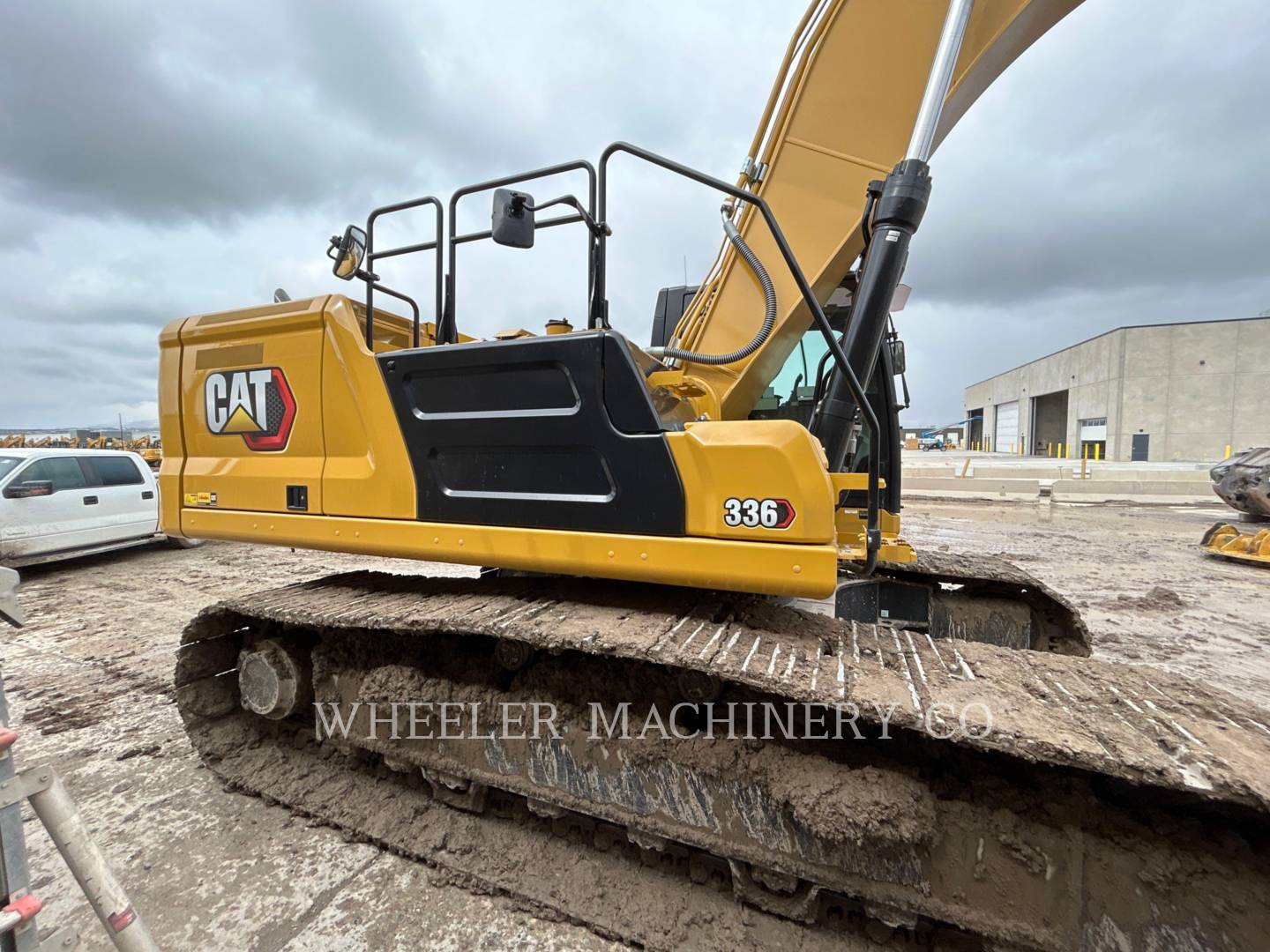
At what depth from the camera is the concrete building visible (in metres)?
33.2

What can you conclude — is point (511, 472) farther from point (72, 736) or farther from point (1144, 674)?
point (72, 736)

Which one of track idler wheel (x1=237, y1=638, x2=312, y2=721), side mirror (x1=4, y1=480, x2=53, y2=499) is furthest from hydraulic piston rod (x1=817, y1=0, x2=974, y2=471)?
side mirror (x1=4, y1=480, x2=53, y2=499)

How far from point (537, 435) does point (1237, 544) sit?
9.23 meters

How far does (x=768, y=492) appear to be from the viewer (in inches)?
73.9

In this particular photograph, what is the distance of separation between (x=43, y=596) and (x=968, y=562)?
830 cm

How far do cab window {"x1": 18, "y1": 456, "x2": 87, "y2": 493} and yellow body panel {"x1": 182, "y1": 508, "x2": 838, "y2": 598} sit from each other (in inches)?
241

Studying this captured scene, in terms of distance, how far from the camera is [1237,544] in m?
7.04

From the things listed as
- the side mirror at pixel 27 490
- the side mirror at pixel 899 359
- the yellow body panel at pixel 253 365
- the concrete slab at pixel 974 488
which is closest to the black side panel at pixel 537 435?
the yellow body panel at pixel 253 365

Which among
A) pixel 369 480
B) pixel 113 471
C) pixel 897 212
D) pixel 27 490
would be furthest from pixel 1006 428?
pixel 27 490

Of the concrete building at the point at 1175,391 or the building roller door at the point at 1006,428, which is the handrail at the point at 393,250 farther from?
the building roller door at the point at 1006,428

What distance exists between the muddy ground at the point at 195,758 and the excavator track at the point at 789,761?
5.8 inches

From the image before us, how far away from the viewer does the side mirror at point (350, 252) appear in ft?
8.35

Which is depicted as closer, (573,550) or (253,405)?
(573,550)

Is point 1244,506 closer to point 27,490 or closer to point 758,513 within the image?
point 758,513
